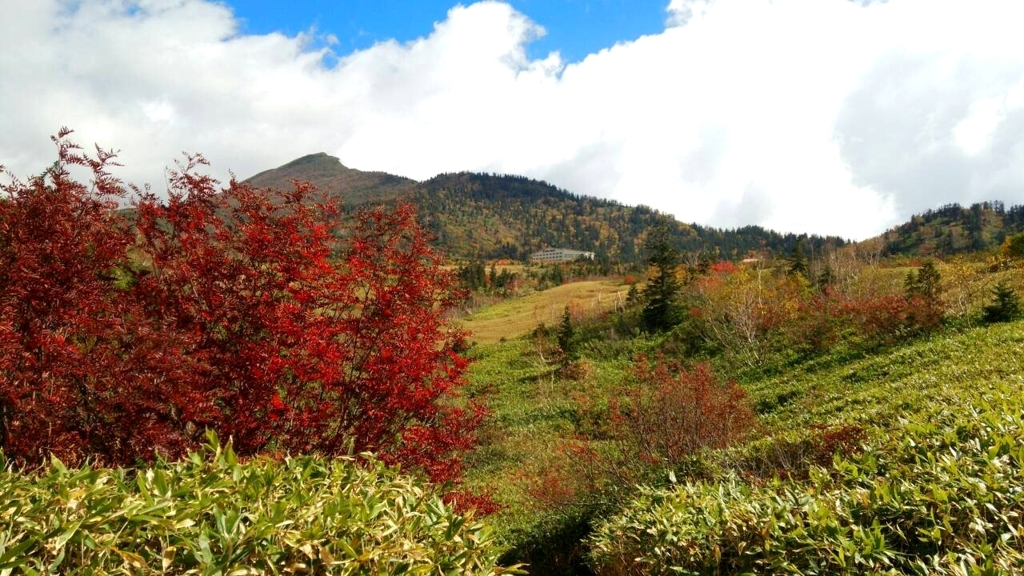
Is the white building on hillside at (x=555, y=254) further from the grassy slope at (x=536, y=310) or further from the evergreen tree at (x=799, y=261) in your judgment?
the evergreen tree at (x=799, y=261)

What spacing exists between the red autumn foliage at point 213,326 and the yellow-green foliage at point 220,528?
8.42 feet

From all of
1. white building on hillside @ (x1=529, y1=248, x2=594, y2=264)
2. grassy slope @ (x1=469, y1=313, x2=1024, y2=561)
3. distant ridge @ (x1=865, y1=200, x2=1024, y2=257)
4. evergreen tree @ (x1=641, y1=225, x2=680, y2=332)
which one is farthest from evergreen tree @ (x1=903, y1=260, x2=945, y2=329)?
white building on hillside @ (x1=529, y1=248, x2=594, y2=264)

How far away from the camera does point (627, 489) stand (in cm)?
834

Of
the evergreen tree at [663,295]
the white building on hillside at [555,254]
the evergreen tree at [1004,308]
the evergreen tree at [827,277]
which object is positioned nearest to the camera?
the evergreen tree at [1004,308]

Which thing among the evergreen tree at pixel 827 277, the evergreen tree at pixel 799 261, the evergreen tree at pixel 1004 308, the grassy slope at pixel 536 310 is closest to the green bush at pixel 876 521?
the evergreen tree at pixel 1004 308

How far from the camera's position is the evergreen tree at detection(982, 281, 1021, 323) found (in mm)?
16625

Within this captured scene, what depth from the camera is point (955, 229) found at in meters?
106

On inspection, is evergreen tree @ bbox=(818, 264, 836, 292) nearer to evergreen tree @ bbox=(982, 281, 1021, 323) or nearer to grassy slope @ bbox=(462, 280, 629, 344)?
grassy slope @ bbox=(462, 280, 629, 344)

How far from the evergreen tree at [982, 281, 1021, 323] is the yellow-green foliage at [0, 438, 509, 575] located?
2117 centimetres

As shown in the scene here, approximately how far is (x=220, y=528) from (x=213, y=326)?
391 cm

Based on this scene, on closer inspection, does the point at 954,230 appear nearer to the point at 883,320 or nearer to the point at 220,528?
the point at 883,320

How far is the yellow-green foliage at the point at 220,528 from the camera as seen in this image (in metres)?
2.03

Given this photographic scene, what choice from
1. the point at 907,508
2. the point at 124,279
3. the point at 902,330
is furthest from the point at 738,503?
the point at 902,330

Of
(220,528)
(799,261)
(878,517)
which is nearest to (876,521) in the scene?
(878,517)
